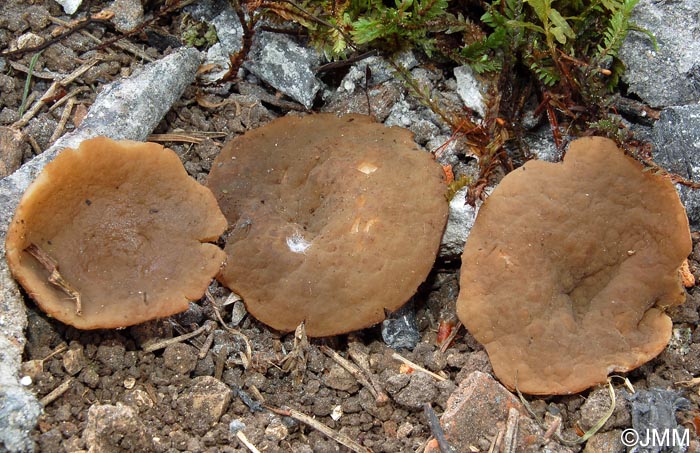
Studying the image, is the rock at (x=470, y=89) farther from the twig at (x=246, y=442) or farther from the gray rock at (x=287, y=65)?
the twig at (x=246, y=442)

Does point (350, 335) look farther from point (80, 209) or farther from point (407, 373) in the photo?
point (80, 209)

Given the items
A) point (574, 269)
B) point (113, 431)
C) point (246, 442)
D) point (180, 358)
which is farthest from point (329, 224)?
point (113, 431)

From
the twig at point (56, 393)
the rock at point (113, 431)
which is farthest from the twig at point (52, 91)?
the rock at point (113, 431)

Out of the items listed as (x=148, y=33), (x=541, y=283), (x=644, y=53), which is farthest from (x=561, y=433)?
(x=148, y=33)

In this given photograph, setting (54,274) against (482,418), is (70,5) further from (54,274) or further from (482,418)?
(482,418)

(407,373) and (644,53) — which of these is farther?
(644,53)

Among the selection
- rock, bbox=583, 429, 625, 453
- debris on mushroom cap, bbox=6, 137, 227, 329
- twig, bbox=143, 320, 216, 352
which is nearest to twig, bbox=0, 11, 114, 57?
debris on mushroom cap, bbox=6, 137, 227, 329
